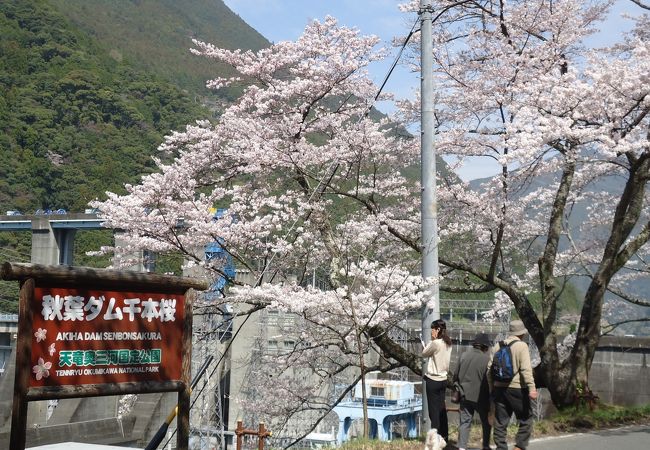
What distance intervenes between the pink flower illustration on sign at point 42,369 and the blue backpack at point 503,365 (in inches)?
164

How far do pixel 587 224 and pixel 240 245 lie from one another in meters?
8.84

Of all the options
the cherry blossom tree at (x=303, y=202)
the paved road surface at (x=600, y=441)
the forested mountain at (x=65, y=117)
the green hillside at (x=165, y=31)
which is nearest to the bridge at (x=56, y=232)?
the forested mountain at (x=65, y=117)

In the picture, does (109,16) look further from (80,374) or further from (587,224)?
(80,374)

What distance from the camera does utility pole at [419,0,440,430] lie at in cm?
772

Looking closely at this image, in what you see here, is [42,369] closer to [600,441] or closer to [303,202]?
[303,202]

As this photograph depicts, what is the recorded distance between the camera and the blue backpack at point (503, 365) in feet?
22.3

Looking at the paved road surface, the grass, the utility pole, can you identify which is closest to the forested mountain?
the grass

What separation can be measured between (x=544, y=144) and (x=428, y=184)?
9.02ft

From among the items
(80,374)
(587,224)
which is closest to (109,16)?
(587,224)

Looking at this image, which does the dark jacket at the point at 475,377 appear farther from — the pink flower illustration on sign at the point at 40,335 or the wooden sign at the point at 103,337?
the pink flower illustration on sign at the point at 40,335

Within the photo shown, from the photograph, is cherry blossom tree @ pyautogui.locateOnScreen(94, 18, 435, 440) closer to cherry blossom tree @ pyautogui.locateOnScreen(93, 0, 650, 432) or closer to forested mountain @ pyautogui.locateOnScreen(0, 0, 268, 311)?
cherry blossom tree @ pyautogui.locateOnScreen(93, 0, 650, 432)

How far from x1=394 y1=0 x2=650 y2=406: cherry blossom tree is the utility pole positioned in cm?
182

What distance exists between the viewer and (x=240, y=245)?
11.5 metres

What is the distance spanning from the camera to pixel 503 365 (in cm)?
683
